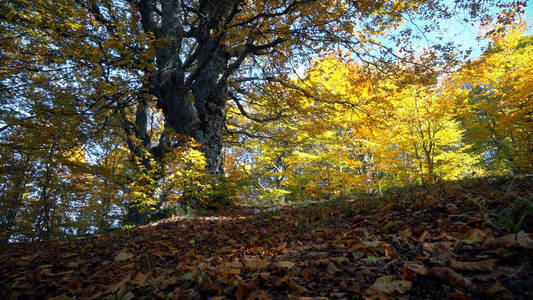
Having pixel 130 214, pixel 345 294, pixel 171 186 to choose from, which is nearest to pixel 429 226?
pixel 345 294

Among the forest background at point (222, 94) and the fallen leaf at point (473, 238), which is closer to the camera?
the fallen leaf at point (473, 238)

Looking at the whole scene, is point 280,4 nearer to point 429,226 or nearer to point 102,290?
point 429,226

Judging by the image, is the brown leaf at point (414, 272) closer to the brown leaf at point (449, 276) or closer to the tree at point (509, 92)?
the brown leaf at point (449, 276)

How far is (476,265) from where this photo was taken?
113 centimetres

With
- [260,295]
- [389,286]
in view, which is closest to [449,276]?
[389,286]

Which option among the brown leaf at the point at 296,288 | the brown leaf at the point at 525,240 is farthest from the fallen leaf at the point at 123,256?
the brown leaf at the point at 525,240

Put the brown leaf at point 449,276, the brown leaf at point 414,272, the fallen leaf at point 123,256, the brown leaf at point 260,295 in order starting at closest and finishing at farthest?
the brown leaf at point 449,276 < the brown leaf at point 414,272 < the brown leaf at point 260,295 < the fallen leaf at point 123,256

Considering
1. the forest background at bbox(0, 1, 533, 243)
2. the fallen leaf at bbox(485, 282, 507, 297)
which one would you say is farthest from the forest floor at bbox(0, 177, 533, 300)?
the forest background at bbox(0, 1, 533, 243)

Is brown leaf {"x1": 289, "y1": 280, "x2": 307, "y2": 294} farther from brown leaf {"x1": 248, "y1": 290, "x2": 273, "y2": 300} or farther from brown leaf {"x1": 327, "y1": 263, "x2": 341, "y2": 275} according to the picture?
brown leaf {"x1": 327, "y1": 263, "x2": 341, "y2": 275}

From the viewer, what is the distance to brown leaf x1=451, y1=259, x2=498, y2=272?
1104mm

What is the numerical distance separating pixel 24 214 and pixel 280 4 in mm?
16899

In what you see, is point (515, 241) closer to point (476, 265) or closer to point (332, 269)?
point (476, 265)

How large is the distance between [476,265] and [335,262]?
792 mm

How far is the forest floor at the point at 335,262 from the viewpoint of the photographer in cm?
112
